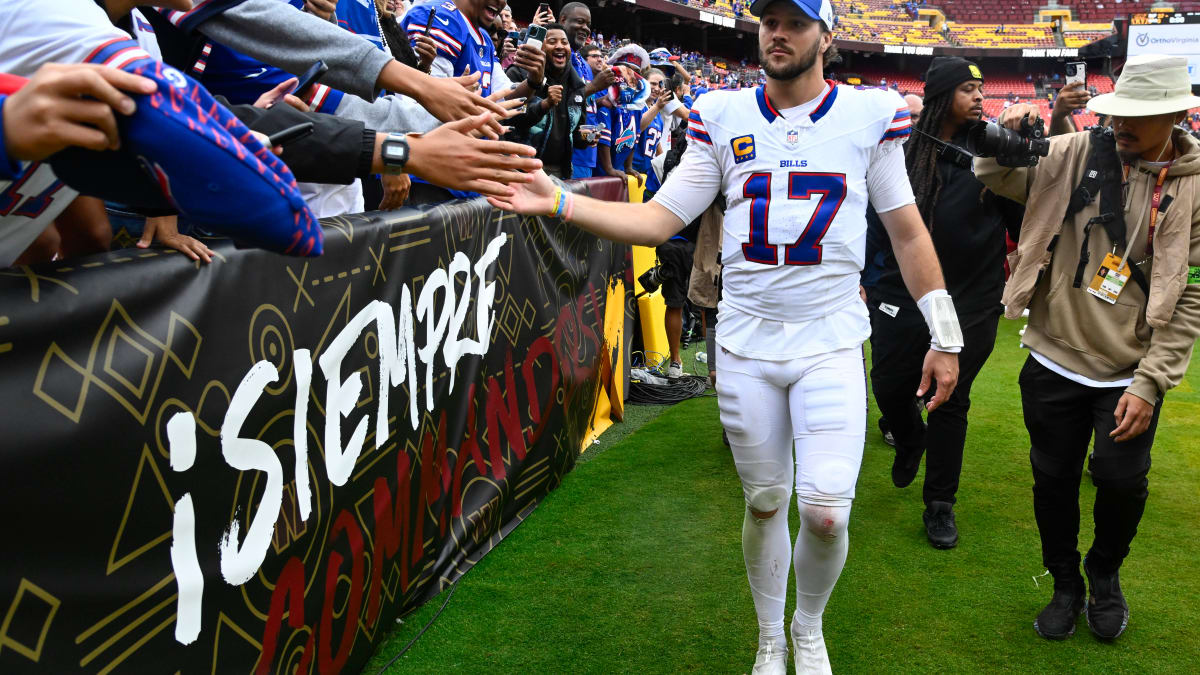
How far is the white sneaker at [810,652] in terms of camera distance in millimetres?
2768

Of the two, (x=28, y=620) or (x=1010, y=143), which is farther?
(x=1010, y=143)

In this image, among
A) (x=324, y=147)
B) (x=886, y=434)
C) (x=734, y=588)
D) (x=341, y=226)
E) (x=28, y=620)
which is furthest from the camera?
(x=886, y=434)

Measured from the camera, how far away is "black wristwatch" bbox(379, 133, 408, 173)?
2.04m

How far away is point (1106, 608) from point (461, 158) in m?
2.66

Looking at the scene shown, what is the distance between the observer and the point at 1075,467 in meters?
3.14

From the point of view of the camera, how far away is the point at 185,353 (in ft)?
6.25

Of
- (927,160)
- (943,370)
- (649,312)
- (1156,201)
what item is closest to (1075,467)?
(943,370)

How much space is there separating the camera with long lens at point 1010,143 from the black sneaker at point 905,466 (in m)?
1.76

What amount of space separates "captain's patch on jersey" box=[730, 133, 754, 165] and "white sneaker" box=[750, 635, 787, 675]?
1486 mm

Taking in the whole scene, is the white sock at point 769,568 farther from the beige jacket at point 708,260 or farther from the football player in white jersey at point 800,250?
the beige jacket at point 708,260

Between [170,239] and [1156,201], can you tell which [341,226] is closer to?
[170,239]

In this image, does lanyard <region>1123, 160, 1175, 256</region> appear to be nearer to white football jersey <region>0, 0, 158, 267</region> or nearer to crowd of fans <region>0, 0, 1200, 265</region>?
crowd of fans <region>0, 0, 1200, 265</region>

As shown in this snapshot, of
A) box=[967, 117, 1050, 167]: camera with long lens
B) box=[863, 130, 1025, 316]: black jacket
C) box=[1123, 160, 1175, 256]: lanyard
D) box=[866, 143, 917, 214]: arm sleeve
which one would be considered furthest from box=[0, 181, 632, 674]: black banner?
box=[1123, 160, 1175, 256]: lanyard

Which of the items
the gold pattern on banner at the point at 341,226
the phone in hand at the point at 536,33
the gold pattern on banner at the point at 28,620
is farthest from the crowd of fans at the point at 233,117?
the phone in hand at the point at 536,33
